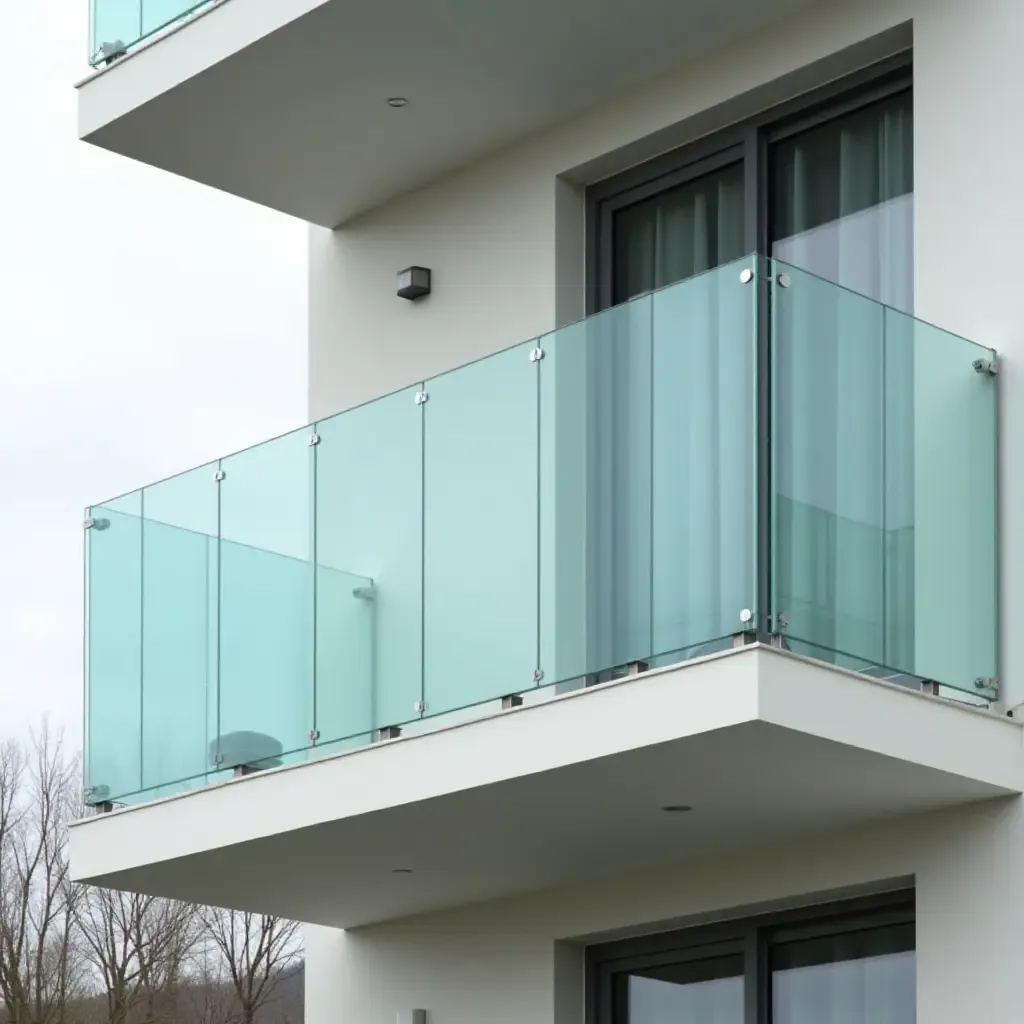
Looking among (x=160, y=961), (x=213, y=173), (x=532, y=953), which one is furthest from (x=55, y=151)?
(x=532, y=953)

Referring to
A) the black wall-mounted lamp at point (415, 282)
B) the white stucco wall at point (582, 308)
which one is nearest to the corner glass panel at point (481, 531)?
the white stucco wall at point (582, 308)

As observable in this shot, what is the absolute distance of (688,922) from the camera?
33.7 ft

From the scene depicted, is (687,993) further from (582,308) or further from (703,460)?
(582,308)

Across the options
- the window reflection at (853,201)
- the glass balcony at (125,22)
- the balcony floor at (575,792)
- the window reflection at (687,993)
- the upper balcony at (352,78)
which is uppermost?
the glass balcony at (125,22)

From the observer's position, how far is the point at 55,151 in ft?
105

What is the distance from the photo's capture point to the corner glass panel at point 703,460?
8.43 metres

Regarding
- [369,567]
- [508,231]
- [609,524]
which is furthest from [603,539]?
[508,231]

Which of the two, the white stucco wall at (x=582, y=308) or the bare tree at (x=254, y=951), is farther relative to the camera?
the bare tree at (x=254, y=951)

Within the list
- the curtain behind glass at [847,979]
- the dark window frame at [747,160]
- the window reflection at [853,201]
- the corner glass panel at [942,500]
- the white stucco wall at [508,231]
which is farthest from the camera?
the white stucco wall at [508,231]

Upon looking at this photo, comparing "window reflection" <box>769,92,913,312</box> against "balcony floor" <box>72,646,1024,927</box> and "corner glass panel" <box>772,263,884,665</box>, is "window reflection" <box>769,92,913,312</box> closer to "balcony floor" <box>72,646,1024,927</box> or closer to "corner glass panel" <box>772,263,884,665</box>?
"corner glass panel" <box>772,263,884,665</box>

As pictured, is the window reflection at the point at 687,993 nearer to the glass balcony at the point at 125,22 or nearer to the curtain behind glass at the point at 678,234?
the curtain behind glass at the point at 678,234

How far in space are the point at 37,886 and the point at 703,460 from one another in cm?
2881

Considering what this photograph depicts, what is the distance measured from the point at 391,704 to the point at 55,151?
2372 cm

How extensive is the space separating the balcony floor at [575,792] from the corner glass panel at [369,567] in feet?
0.88
